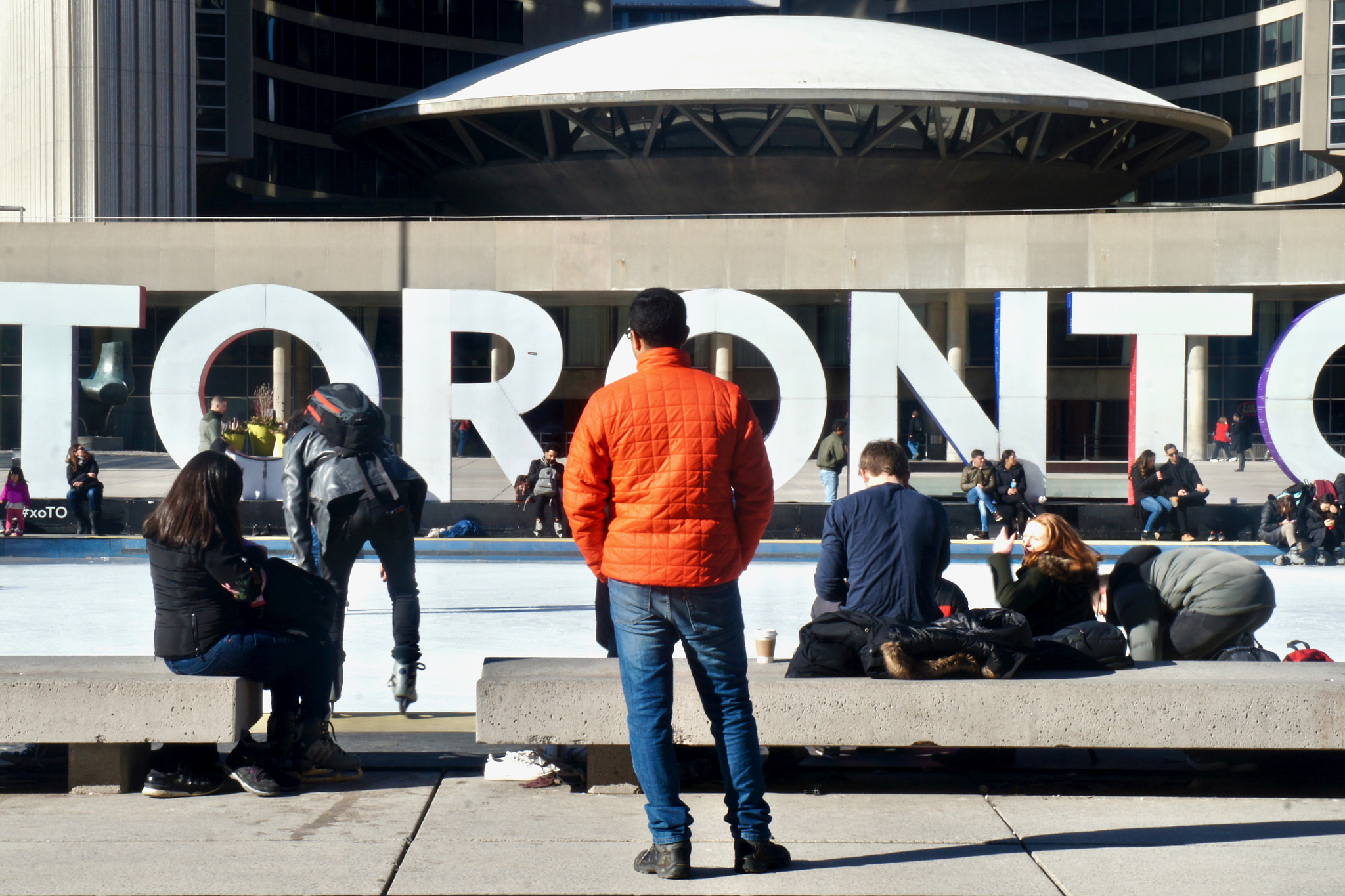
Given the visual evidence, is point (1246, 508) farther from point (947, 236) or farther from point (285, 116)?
point (285, 116)

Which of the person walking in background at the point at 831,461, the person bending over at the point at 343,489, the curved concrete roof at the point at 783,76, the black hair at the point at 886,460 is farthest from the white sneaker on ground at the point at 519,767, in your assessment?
the curved concrete roof at the point at 783,76

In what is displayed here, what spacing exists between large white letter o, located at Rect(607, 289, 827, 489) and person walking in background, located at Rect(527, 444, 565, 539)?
145cm

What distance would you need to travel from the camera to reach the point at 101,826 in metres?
4.48

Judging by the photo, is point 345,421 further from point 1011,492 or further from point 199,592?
point 1011,492

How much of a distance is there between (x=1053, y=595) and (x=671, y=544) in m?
2.47

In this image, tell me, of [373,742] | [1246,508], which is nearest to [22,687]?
[373,742]

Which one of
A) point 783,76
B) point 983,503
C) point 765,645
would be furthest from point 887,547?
point 783,76

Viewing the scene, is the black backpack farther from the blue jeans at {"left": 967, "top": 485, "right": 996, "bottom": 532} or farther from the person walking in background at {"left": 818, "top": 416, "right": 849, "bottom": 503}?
the person walking in background at {"left": 818, "top": 416, "right": 849, "bottom": 503}

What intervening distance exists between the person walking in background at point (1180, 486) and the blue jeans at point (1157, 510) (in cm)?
8

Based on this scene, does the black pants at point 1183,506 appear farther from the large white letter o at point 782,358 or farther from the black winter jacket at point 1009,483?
the large white letter o at point 782,358

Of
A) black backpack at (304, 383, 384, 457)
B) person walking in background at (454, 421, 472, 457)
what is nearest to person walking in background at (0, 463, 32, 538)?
black backpack at (304, 383, 384, 457)

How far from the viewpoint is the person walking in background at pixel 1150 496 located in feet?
57.9

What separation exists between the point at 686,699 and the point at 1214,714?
6.11 ft

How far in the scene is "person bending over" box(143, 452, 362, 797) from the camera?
15.7 ft
